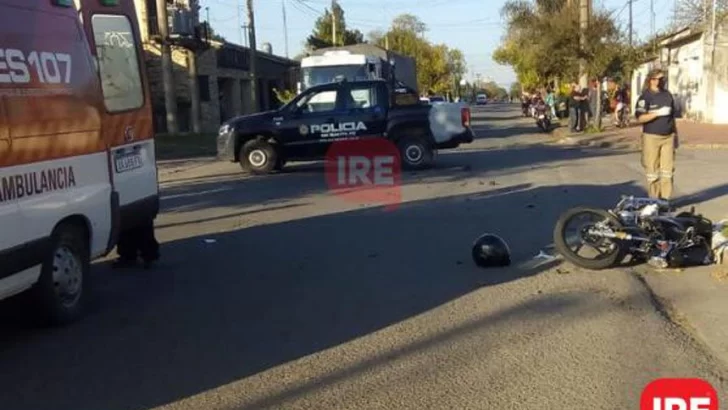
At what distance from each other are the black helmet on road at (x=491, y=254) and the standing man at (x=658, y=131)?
12.3 ft

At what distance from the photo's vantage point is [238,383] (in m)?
5.18

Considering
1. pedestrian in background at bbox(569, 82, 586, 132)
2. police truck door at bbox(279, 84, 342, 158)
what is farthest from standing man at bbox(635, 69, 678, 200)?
pedestrian in background at bbox(569, 82, 586, 132)

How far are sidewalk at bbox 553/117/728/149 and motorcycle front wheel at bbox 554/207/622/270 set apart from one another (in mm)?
15378

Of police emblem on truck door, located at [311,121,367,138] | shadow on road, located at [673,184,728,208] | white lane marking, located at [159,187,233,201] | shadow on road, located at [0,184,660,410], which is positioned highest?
police emblem on truck door, located at [311,121,367,138]

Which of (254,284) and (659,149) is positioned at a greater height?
(659,149)

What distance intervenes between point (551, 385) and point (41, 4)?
4.57m

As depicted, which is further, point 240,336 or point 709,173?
point 709,173

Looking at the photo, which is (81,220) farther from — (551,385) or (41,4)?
(551,385)

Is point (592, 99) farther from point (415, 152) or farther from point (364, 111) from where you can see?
point (364, 111)

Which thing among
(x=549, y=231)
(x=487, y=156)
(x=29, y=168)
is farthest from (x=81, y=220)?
(x=487, y=156)

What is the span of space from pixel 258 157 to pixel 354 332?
530 inches

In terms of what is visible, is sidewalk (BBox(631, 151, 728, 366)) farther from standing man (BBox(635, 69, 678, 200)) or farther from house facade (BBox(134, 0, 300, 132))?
house facade (BBox(134, 0, 300, 132))

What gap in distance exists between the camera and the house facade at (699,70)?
31.0 meters

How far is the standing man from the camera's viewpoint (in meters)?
11.1
